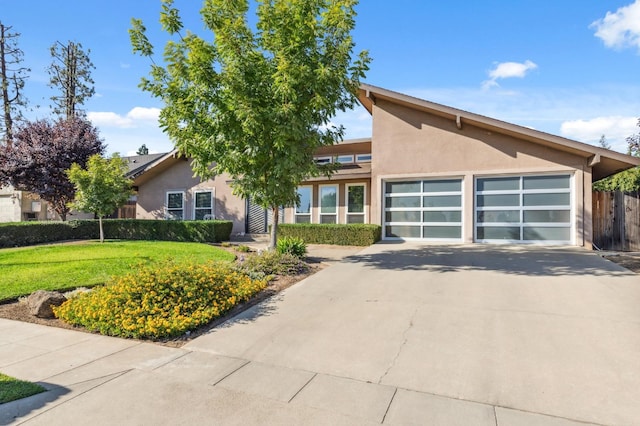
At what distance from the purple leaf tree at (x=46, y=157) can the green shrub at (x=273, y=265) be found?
583 inches

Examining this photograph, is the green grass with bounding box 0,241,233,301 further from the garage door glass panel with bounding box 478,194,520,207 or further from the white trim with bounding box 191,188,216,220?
the garage door glass panel with bounding box 478,194,520,207

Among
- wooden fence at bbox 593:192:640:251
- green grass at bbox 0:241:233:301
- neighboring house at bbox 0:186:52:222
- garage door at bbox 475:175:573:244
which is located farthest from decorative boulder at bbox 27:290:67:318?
neighboring house at bbox 0:186:52:222

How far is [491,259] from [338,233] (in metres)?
5.52

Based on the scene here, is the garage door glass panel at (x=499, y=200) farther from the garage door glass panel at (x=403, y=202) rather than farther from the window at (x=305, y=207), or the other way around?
the window at (x=305, y=207)

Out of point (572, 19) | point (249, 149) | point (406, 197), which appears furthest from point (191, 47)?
point (572, 19)

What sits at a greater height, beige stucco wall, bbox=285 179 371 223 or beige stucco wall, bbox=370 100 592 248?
beige stucco wall, bbox=370 100 592 248

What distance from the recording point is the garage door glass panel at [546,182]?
12.2m

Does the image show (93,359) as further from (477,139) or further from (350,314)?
(477,139)

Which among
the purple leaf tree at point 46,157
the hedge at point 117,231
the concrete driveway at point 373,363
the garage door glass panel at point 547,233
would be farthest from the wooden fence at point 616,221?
the purple leaf tree at point 46,157

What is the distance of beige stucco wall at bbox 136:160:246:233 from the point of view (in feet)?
58.8

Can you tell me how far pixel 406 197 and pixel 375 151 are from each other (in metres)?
2.30

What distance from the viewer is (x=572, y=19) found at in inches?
435

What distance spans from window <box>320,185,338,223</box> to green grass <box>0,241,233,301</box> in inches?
227

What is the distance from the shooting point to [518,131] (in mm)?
11859
